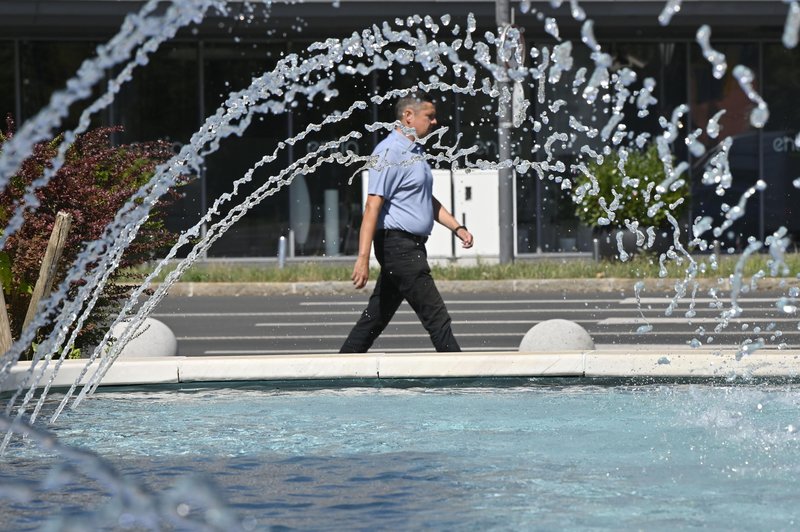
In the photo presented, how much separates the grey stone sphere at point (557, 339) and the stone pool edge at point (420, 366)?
1.48m

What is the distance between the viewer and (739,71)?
5.79 m

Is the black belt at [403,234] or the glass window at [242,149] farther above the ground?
Result: the glass window at [242,149]

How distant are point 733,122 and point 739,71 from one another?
1948 centimetres

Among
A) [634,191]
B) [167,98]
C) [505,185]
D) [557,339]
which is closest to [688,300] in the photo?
[634,191]

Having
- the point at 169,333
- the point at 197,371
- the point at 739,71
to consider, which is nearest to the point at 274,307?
the point at 169,333

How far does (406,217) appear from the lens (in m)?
8.99

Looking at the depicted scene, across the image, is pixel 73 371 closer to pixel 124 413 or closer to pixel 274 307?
pixel 124 413

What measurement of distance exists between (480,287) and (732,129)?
7.61m

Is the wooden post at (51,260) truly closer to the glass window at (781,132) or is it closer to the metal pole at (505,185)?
the metal pole at (505,185)

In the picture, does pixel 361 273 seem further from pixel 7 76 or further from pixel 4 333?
pixel 7 76

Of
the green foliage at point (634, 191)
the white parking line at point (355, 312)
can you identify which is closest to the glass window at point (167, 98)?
the green foliage at point (634, 191)

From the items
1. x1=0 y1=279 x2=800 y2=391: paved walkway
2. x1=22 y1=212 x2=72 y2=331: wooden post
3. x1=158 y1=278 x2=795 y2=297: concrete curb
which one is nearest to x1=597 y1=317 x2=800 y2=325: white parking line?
x1=158 y1=278 x2=795 y2=297: concrete curb

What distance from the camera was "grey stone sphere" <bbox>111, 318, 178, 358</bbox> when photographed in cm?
959

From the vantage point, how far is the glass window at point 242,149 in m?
24.3
